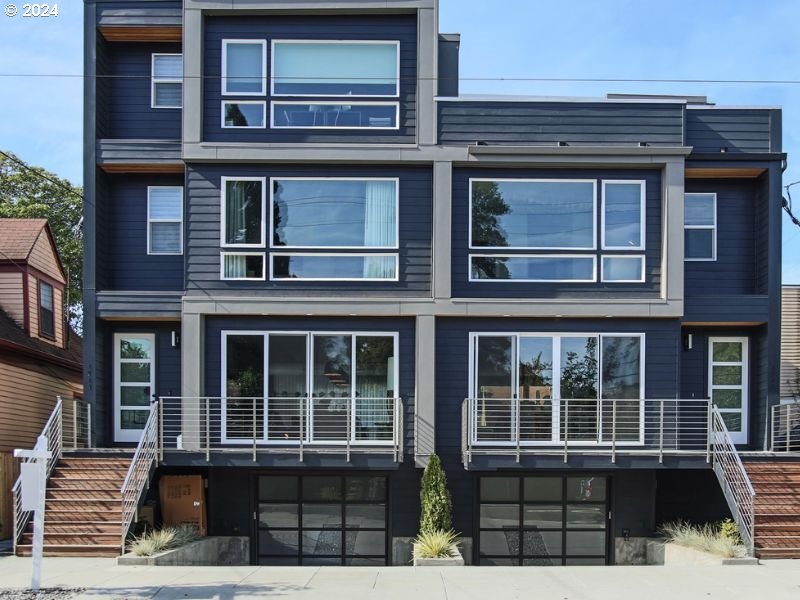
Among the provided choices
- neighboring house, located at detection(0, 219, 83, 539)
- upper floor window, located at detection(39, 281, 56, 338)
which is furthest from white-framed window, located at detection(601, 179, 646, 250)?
upper floor window, located at detection(39, 281, 56, 338)

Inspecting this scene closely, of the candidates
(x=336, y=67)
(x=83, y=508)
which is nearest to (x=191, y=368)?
(x=83, y=508)

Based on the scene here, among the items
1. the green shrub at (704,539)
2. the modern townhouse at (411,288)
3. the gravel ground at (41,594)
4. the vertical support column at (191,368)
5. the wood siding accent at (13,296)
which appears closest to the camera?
the gravel ground at (41,594)

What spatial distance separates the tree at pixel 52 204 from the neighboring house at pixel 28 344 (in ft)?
33.7

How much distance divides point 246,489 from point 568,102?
30.0ft

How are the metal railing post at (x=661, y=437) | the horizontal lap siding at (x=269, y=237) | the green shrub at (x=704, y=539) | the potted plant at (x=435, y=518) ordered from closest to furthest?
the green shrub at (x=704, y=539) → the potted plant at (x=435, y=518) → the metal railing post at (x=661, y=437) → the horizontal lap siding at (x=269, y=237)

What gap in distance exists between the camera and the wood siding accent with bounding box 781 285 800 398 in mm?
19234

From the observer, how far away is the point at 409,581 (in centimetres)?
1095

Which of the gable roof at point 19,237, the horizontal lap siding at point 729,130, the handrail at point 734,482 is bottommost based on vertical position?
the handrail at point 734,482

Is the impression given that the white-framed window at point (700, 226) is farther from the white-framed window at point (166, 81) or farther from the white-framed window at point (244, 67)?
the white-framed window at point (166, 81)

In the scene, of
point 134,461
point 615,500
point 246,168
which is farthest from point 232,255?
point 615,500

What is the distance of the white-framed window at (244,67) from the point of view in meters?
15.0

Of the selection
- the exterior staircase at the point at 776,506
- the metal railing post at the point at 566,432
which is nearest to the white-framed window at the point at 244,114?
the metal railing post at the point at 566,432

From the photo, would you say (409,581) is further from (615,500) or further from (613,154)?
(613,154)

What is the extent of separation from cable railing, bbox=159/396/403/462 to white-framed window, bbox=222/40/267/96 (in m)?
5.65
